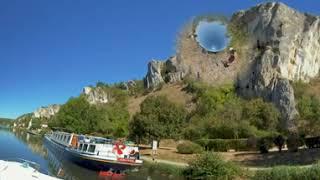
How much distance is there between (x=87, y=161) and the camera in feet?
129

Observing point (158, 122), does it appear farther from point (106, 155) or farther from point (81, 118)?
point (81, 118)

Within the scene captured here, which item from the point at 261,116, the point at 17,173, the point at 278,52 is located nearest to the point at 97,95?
the point at 278,52

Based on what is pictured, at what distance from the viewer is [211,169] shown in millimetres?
28188

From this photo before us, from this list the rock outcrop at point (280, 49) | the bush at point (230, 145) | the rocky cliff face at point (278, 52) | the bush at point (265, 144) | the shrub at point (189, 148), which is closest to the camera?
the bush at point (265, 144)

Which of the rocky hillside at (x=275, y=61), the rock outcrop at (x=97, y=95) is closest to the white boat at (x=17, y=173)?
the rocky hillside at (x=275, y=61)

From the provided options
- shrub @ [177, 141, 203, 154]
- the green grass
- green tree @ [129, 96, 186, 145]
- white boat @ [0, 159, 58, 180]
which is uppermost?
green tree @ [129, 96, 186, 145]

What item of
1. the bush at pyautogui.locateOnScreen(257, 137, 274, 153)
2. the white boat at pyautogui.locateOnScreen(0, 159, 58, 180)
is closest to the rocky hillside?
the bush at pyautogui.locateOnScreen(257, 137, 274, 153)

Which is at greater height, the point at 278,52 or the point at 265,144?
the point at 278,52

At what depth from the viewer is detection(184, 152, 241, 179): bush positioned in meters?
28.1

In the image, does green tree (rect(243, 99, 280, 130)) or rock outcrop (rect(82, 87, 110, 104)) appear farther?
rock outcrop (rect(82, 87, 110, 104))

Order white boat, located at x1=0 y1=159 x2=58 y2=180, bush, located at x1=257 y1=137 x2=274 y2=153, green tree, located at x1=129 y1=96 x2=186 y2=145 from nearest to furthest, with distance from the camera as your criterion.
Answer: white boat, located at x1=0 y1=159 x2=58 y2=180
bush, located at x1=257 y1=137 x2=274 y2=153
green tree, located at x1=129 y1=96 x2=186 y2=145

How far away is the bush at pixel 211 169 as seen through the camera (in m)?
28.1

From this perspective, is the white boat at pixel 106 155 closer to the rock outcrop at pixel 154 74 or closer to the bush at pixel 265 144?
the bush at pixel 265 144

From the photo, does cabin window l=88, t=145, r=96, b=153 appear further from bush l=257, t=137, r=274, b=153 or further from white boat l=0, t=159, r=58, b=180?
white boat l=0, t=159, r=58, b=180
